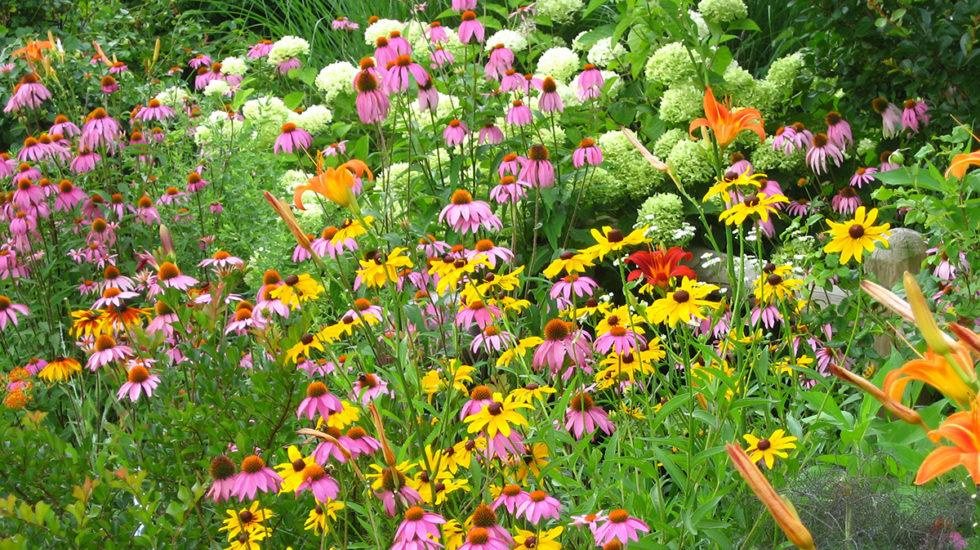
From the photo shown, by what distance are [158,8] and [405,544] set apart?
19.3 ft

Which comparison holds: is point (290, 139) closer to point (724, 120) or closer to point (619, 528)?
point (724, 120)

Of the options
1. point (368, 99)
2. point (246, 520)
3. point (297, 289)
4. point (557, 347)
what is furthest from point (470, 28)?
point (246, 520)

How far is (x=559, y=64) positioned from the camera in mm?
4145

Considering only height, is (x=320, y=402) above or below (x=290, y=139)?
above

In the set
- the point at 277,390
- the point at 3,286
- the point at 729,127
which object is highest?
the point at 729,127

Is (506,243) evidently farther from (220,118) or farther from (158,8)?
(158,8)

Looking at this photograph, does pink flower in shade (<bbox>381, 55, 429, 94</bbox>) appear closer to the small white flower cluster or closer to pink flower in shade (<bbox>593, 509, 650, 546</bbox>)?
pink flower in shade (<bbox>593, 509, 650, 546</bbox>)

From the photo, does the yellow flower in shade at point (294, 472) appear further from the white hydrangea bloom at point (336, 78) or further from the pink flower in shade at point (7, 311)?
the white hydrangea bloom at point (336, 78)

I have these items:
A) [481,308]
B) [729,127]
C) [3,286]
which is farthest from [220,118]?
[729,127]

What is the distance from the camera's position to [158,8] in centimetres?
688

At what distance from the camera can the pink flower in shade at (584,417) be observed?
2074 mm

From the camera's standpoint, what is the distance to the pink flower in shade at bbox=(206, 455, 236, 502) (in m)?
1.96

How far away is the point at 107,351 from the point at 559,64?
2.11m

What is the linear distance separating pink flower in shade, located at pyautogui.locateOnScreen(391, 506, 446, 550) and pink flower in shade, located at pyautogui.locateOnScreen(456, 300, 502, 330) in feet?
2.14
